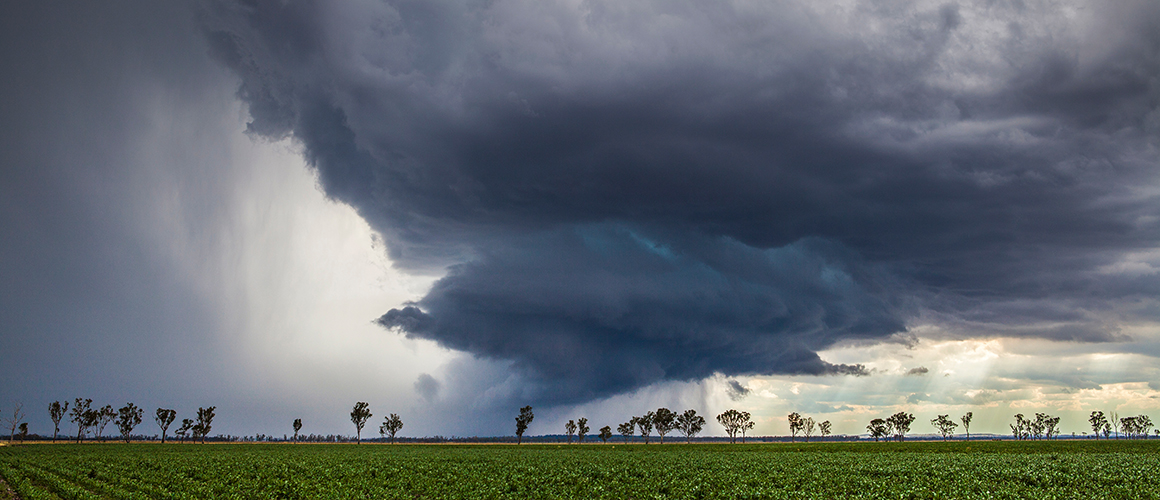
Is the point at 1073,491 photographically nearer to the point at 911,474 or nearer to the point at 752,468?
the point at 911,474

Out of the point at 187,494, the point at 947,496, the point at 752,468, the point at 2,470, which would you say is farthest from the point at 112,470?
the point at 947,496

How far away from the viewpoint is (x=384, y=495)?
39.8 meters

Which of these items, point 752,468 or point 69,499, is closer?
point 69,499

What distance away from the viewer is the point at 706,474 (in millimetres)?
50938

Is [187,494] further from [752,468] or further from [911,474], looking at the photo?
[911,474]

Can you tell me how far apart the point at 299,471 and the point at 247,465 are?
9.67m

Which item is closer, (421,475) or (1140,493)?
(1140,493)

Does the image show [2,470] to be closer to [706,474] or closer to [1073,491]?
[706,474]

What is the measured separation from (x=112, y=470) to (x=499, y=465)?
36445mm

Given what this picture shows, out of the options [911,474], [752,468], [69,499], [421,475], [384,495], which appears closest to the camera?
[69,499]

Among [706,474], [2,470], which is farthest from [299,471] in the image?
[706,474]

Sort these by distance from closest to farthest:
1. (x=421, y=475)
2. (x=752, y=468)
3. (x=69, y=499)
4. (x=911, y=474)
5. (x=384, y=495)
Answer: (x=69, y=499) → (x=384, y=495) → (x=911, y=474) → (x=421, y=475) → (x=752, y=468)

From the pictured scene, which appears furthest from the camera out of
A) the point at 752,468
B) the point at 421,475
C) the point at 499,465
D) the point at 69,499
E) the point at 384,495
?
the point at 499,465

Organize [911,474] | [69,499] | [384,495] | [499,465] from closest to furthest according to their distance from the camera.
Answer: [69,499], [384,495], [911,474], [499,465]
